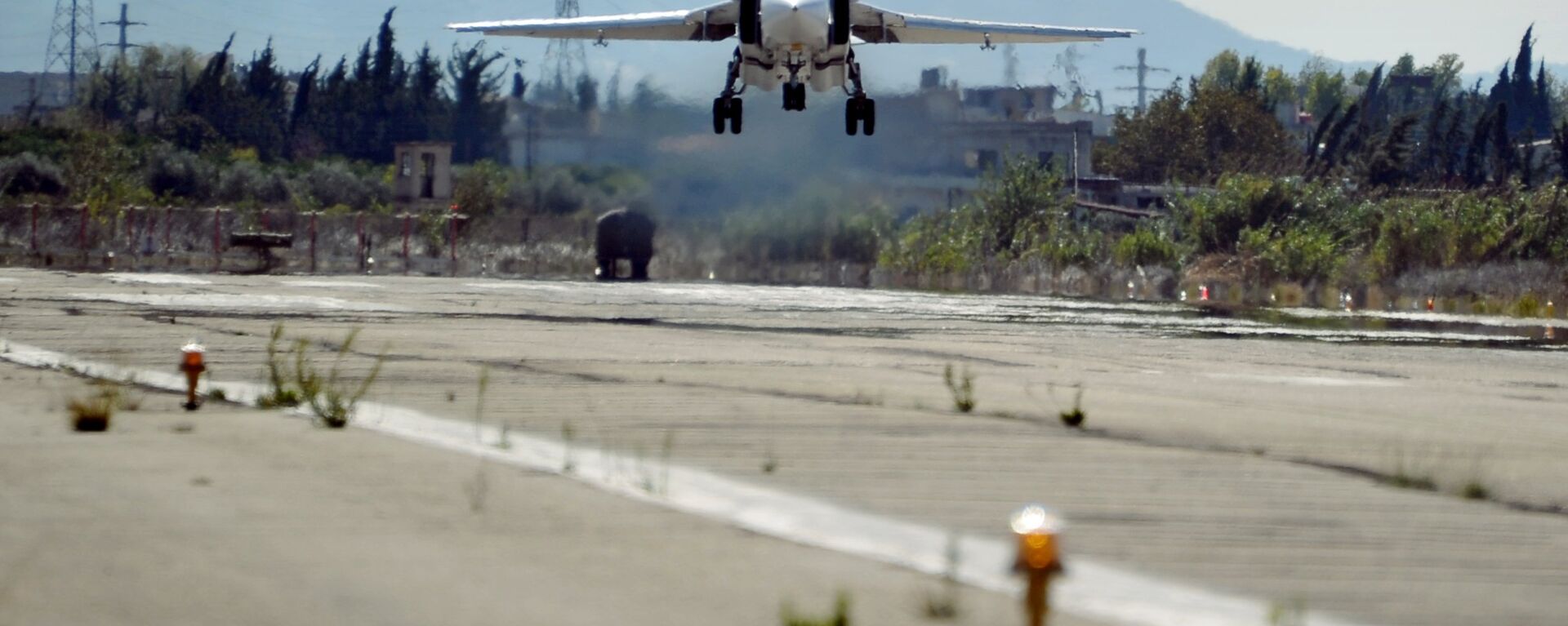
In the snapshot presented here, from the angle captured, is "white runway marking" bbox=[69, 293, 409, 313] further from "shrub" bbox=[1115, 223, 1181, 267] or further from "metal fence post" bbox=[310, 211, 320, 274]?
"shrub" bbox=[1115, 223, 1181, 267]

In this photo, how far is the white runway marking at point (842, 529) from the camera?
7.05 m

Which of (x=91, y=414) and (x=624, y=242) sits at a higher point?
(x=624, y=242)

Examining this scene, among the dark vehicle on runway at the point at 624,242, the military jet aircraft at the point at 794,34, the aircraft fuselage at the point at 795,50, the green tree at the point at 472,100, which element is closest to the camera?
the aircraft fuselage at the point at 795,50

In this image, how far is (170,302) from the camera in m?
29.7

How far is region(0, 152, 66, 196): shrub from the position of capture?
73.9 metres

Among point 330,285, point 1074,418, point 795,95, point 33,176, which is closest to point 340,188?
point 33,176

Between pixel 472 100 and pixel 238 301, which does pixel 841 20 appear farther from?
pixel 472 100

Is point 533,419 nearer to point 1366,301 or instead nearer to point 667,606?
point 667,606

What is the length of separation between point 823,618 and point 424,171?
60557 mm

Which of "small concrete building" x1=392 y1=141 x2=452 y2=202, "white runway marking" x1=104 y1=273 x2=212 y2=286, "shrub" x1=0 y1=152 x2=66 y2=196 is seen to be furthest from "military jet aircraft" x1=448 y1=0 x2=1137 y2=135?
"shrub" x1=0 y1=152 x2=66 y2=196

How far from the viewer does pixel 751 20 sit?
3025cm

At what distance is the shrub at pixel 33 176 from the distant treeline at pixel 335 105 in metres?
8.44

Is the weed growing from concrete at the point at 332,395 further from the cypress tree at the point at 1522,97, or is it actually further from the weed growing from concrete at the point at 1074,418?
the cypress tree at the point at 1522,97

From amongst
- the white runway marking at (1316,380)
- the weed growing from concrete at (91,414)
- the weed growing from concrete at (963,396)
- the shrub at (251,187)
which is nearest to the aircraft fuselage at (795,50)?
the white runway marking at (1316,380)
